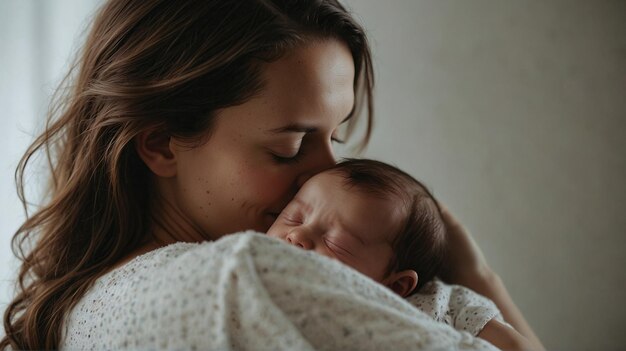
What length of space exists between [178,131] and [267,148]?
0.18m

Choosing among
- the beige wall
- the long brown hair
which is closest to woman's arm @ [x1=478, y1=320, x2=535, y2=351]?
the long brown hair

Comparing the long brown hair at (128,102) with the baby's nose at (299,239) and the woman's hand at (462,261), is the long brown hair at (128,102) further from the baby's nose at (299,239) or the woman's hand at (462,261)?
the woman's hand at (462,261)

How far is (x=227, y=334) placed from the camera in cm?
73

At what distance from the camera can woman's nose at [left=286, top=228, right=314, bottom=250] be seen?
114 centimetres

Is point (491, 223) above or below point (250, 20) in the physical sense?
below

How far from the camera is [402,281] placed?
1.25 m

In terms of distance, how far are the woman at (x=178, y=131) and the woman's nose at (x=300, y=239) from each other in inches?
4.9

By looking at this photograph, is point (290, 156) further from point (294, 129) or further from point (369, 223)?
point (369, 223)

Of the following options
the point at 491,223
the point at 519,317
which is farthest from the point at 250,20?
the point at 491,223

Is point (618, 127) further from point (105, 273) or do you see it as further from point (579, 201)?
point (105, 273)

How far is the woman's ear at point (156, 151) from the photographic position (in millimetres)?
1223

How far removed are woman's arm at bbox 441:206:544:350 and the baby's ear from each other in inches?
7.7

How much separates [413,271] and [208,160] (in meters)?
0.48

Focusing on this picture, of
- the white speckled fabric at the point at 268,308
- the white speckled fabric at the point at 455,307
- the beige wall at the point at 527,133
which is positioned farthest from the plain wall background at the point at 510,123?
the white speckled fabric at the point at 268,308
